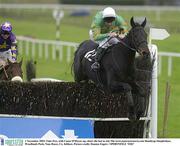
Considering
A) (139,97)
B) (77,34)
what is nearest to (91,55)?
(139,97)

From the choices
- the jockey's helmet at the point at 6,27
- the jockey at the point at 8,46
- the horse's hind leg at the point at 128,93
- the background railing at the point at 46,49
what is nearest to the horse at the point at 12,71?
the jockey at the point at 8,46

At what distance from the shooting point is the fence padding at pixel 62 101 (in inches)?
290

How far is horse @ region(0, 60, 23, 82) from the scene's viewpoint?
26.5 feet

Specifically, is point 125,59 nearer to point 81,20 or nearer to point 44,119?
point 44,119

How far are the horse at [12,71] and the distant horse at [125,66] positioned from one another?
3.26ft

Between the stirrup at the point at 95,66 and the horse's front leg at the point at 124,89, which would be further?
the stirrup at the point at 95,66

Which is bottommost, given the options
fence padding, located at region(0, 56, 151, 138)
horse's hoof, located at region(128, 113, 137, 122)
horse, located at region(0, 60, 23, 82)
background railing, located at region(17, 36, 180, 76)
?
horse's hoof, located at region(128, 113, 137, 122)

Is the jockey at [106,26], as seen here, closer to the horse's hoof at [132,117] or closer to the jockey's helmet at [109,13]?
the jockey's helmet at [109,13]

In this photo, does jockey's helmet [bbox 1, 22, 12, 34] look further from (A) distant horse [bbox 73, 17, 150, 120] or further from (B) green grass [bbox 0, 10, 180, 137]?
(B) green grass [bbox 0, 10, 180, 137]

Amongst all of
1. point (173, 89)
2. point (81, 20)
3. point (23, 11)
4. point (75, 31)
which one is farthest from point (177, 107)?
point (23, 11)

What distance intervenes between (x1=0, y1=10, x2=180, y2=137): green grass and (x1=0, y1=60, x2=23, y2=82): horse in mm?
1466

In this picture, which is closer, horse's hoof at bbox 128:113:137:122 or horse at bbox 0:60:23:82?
horse's hoof at bbox 128:113:137:122

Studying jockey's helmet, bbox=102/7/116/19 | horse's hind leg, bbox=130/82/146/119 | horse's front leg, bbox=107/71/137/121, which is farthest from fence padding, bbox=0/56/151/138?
jockey's helmet, bbox=102/7/116/19

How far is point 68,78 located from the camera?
590 inches
